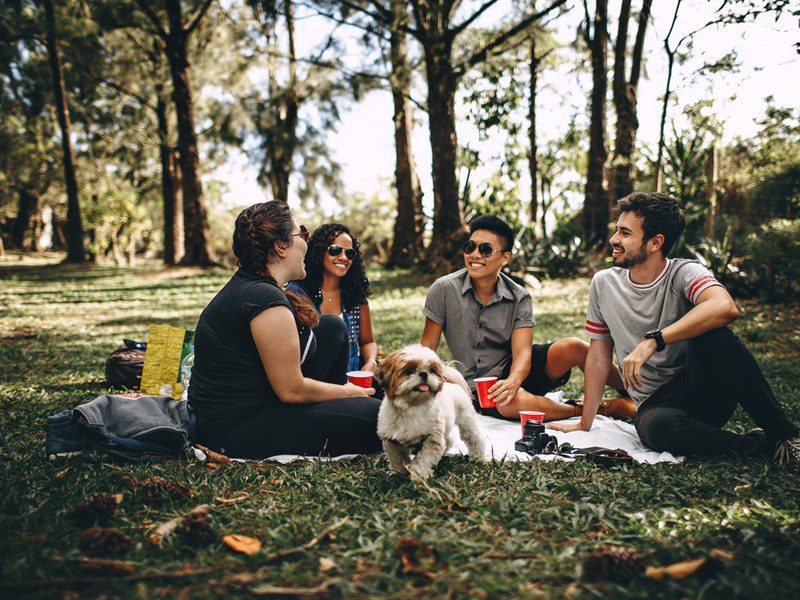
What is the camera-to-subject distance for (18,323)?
29.9 feet

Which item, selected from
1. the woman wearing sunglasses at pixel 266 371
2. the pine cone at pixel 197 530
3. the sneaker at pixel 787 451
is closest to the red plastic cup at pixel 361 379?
the woman wearing sunglasses at pixel 266 371

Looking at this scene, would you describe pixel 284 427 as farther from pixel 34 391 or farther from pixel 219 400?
pixel 34 391

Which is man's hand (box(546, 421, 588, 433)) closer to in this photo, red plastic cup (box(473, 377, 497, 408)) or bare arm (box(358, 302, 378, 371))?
red plastic cup (box(473, 377, 497, 408))

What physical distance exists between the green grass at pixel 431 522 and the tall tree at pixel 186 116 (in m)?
15.5

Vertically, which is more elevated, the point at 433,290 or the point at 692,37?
the point at 692,37

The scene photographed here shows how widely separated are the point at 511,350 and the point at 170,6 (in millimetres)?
17629

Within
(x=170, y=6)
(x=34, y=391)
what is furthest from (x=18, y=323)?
(x=170, y=6)

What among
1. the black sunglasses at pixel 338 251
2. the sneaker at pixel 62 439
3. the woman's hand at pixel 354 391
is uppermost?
the black sunglasses at pixel 338 251

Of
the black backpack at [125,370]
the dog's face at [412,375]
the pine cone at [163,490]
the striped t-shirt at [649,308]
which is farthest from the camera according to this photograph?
the black backpack at [125,370]

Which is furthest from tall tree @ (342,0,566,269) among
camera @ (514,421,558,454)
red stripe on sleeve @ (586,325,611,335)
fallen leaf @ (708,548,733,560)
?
fallen leaf @ (708,548,733,560)

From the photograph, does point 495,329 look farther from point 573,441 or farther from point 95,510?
point 95,510

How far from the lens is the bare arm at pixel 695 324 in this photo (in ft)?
10.2

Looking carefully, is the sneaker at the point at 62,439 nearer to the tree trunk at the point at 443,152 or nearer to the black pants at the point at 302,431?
the black pants at the point at 302,431

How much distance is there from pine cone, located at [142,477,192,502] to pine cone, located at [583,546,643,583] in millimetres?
1793
